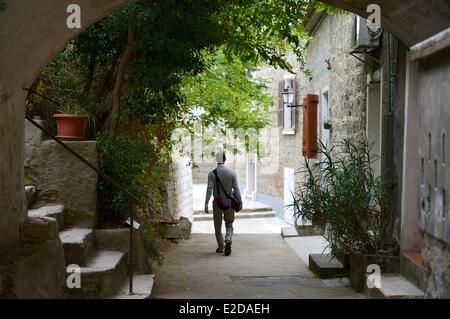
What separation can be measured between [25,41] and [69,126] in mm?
2652

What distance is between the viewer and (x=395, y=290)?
600 cm

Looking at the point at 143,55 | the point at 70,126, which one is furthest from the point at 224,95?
the point at 70,126

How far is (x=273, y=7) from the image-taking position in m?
8.34

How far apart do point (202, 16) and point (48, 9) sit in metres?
3.20

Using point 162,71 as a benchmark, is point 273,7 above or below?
above

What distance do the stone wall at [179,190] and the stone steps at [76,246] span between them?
5.84 m

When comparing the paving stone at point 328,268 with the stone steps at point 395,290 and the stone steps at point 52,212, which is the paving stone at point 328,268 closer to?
the stone steps at point 395,290

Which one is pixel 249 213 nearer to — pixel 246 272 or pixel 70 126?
pixel 246 272

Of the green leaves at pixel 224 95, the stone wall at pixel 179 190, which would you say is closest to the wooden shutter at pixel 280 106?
the stone wall at pixel 179 190

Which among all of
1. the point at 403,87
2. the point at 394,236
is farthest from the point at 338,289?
the point at 403,87

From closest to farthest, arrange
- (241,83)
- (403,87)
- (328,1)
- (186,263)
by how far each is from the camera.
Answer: (328,1) → (403,87) → (186,263) → (241,83)

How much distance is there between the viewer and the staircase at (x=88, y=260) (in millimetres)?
5828

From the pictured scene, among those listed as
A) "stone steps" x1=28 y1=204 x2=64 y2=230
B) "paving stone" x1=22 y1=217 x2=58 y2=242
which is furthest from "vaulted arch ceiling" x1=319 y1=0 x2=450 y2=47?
"stone steps" x1=28 y1=204 x2=64 y2=230

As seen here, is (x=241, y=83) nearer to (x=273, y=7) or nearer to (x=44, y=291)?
(x=273, y=7)
